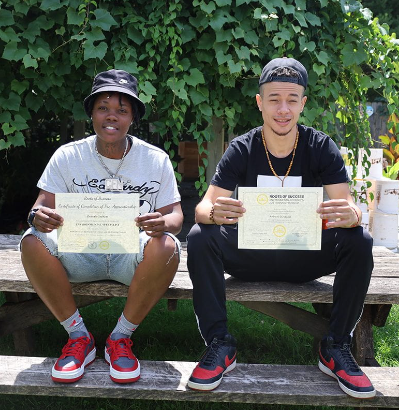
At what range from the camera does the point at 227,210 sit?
7.22 feet

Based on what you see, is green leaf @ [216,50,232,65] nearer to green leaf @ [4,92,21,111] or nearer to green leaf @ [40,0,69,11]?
green leaf @ [40,0,69,11]

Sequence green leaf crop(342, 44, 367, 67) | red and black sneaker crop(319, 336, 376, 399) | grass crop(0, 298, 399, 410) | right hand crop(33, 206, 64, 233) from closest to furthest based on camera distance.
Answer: red and black sneaker crop(319, 336, 376, 399)
right hand crop(33, 206, 64, 233)
grass crop(0, 298, 399, 410)
green leaf crop(342, 44, 367, 67)

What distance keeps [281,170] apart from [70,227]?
92 centimetres

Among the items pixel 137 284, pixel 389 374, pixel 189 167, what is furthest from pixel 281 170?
pixel 189 167

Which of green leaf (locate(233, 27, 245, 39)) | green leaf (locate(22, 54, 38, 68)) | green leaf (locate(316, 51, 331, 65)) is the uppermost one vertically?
green leaf (locate(233, 27, 245, 39))

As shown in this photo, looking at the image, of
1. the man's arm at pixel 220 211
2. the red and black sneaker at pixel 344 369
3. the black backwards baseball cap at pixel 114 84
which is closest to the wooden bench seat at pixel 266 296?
the red and black sneaker at pixel 344 369

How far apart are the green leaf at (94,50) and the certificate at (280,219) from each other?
1639 millimetres

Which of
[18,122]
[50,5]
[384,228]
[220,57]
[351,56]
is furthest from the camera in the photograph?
[384,228]

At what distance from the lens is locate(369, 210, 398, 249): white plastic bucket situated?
5332mm

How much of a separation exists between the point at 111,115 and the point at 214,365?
1.11 metres

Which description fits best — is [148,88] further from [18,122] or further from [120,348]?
[120,348]

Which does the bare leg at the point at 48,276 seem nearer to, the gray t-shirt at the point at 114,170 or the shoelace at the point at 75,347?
the shoelace at the point at 75,347

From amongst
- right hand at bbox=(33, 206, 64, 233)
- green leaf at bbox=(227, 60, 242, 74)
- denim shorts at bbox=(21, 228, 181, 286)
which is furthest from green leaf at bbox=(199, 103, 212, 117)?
right hand at bbox=(33, 206, 64, 233)

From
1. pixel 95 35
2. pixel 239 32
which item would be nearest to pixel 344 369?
pixel 239 32
